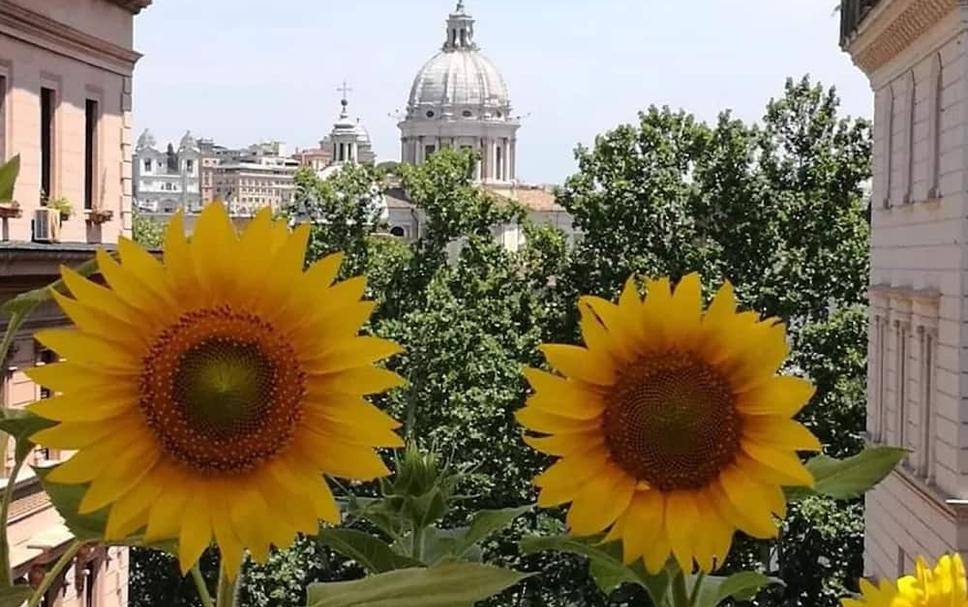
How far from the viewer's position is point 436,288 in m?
29.3

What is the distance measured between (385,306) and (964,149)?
1777 centimetres

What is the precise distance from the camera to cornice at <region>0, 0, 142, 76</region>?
1441 centimetres

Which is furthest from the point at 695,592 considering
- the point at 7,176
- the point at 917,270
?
the point at 917,270

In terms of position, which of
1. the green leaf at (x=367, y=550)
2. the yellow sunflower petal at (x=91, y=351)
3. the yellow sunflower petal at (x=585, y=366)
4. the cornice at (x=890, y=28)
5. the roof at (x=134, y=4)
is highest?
the roof at (x=134, y=4)

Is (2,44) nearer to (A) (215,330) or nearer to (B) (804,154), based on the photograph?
(A) (215,330)

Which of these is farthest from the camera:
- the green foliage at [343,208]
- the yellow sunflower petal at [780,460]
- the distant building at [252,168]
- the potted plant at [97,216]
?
the distant building at [252,168]

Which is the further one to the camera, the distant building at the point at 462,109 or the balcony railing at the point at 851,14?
the distant building at the point at 462,109

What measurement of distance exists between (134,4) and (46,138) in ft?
8.74

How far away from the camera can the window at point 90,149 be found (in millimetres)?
16531

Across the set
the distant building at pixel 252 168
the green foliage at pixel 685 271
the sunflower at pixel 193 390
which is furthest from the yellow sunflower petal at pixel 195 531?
the distant building at pixel 252 168

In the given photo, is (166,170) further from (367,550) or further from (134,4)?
(367,550)

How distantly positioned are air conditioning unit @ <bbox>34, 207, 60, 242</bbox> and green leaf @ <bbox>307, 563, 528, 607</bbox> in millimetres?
13335

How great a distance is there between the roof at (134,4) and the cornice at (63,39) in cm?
4

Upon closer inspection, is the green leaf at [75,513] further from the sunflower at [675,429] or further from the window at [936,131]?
the window at [936,131]
